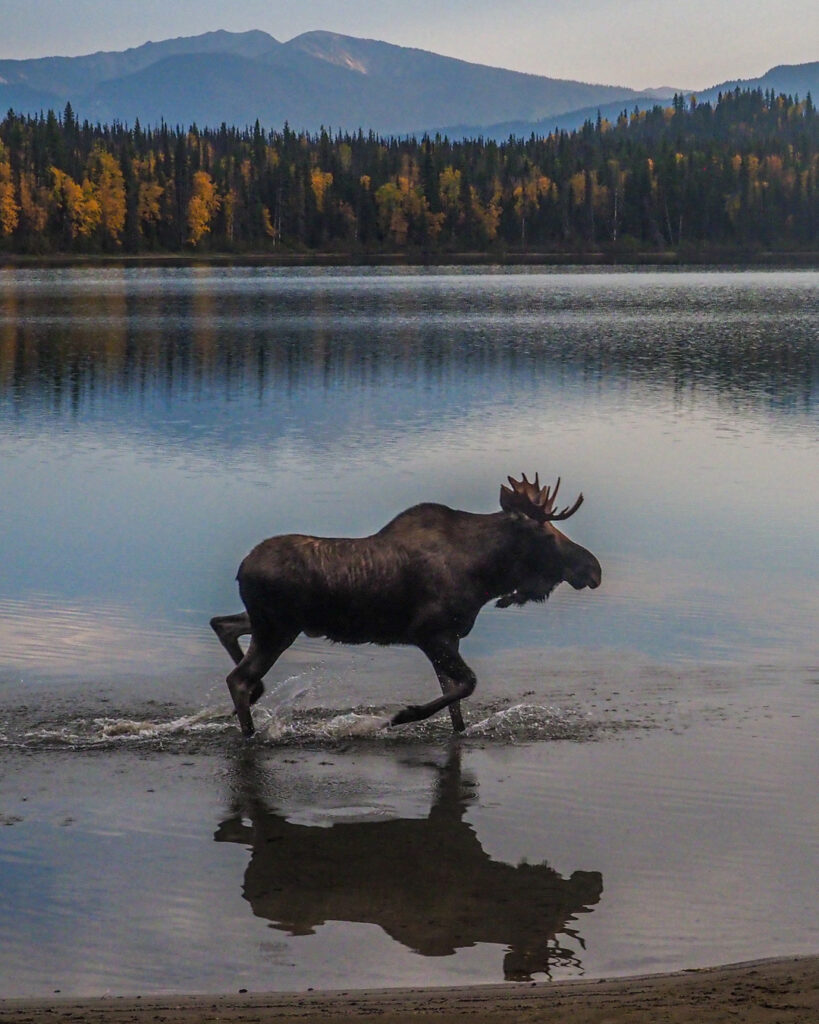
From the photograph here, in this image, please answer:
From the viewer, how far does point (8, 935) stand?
7996 mm

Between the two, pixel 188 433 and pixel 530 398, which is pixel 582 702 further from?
pixel 530 398

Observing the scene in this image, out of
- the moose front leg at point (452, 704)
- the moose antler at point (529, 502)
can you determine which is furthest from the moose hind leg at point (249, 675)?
the moose antler at point (529, 502)

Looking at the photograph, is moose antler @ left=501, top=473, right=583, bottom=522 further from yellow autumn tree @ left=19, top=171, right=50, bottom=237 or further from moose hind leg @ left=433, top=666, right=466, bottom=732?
yellow autumn tree @ left=19, top=171, right=50, bottom=237

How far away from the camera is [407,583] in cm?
1180

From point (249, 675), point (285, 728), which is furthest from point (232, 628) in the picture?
point (285, 728)

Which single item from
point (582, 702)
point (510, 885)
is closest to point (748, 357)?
point (582, 702)

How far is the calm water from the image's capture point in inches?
317

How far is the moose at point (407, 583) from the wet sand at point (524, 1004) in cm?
455

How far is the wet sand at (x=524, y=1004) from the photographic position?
6391 mm

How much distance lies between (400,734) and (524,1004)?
542 cm

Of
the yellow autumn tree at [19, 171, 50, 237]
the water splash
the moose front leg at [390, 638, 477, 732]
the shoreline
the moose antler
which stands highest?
the yellow autumn tree at [19, 171, 50, 237]

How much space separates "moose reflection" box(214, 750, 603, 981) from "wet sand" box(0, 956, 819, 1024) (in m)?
0.59

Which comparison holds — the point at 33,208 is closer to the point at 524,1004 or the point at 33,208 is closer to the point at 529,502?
the point at 529,502

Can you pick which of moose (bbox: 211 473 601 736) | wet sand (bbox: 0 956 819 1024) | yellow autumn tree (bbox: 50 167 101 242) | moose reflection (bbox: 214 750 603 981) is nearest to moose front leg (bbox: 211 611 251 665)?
moose (bbox: 211 473 601 736)
